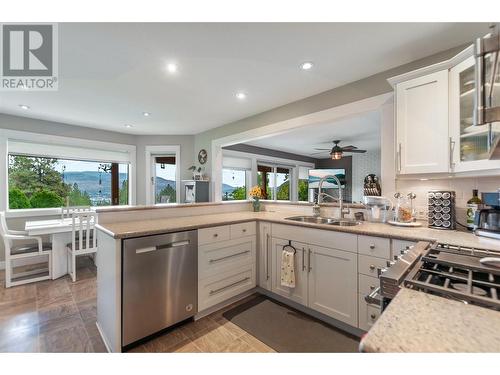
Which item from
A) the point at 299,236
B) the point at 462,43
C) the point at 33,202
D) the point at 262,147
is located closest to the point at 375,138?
the point at 262,147

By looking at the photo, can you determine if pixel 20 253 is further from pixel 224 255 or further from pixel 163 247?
pixel 224 255

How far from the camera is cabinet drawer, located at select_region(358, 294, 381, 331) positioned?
1.69m

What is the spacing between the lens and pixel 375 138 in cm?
524

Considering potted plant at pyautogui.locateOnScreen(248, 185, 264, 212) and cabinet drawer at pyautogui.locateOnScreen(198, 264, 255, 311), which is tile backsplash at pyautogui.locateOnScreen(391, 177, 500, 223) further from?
cabinet drawer at pyautogui.locateOnScreen(198, 264, 255, 311)

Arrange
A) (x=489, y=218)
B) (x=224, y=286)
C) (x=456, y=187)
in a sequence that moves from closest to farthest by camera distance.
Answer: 1. (x=489, y=218)
2. (x=456, y=187)
3. (x=224, y=286)

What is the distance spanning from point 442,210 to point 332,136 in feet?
11.7

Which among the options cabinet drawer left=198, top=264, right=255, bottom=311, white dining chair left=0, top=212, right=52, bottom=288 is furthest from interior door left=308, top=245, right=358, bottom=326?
white dining chair left=0, top=212, right=52, bottom=288

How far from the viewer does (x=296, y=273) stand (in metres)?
2.16

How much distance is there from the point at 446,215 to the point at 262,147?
4748 millimetres

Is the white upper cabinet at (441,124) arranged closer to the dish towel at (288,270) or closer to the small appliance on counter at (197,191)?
the dish towel at (288,270)

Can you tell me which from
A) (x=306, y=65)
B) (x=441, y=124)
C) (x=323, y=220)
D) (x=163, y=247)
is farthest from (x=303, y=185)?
(x=163, y=247)

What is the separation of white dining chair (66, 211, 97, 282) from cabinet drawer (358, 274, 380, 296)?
10.2 ft

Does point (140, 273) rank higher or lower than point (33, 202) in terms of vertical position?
lower
